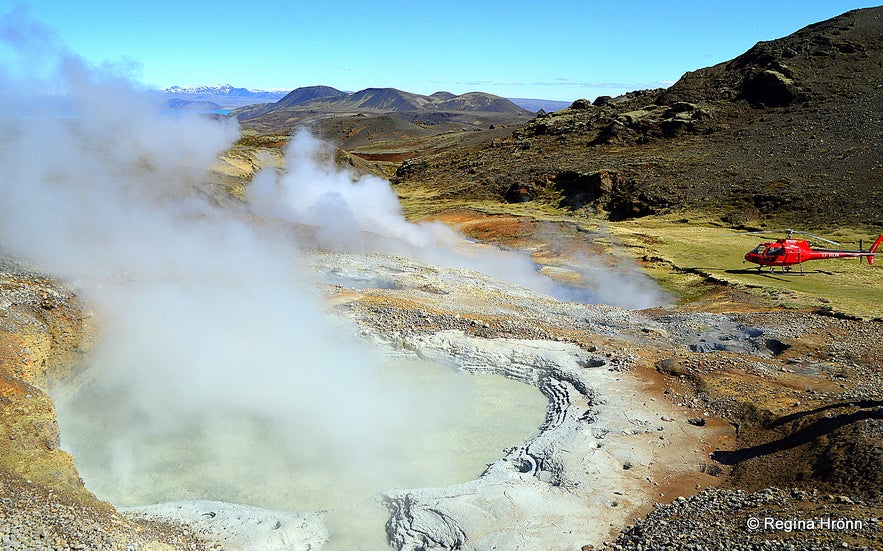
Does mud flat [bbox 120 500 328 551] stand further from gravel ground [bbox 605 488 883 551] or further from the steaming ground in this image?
gravel ground [bbox 605 488 883 551]

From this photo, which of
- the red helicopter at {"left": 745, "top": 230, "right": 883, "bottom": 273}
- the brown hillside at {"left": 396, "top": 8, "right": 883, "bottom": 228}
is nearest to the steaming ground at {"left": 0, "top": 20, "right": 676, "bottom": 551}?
the red helicopter at {"left": 745, "top": 230, "right": 883, "bottom": 273}

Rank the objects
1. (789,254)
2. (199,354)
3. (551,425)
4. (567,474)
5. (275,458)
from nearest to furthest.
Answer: (567,474) < (275,458) < (551,425) < (199,354) < (789,254)

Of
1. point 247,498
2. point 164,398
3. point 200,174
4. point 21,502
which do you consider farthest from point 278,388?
point 200,174

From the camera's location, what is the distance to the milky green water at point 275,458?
28.8 feet

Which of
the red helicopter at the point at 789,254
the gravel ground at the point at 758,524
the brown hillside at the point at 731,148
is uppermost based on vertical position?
the brown hillside at the point at 731,148

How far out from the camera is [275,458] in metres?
9.75

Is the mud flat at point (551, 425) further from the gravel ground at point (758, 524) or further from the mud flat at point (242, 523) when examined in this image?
the mud flat at point (242, 523)

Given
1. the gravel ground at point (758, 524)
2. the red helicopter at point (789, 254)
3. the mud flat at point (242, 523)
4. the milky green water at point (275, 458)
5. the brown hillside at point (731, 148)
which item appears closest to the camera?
the gravel ground at point (758, 524)

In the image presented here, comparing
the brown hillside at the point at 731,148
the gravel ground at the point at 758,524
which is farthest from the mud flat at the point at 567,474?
the brown hillside at the point at 731,148

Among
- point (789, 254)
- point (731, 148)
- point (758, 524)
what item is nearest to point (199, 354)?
point (758, 524)

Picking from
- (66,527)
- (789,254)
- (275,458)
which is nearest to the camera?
(66,527)

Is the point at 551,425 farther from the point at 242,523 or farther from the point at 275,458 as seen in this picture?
the point at 242,523

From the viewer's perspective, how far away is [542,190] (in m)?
47.9

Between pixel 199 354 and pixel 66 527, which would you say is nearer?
pixel 66 527
